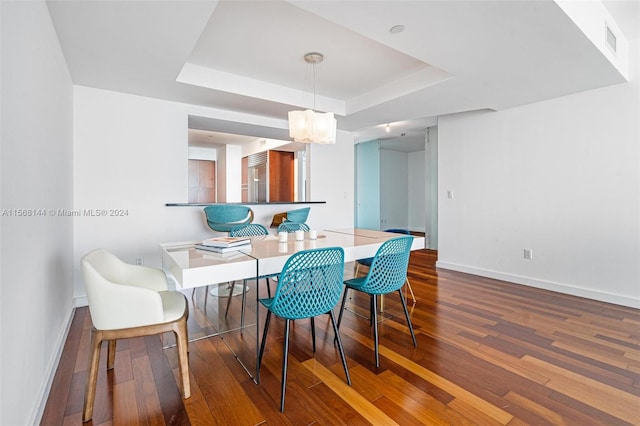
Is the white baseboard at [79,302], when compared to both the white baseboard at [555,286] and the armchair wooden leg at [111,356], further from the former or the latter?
the white baseboard at [555,286]

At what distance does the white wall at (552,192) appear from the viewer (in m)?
3.13

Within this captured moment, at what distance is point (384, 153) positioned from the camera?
845cm

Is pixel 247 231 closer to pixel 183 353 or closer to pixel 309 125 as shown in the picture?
pixel 309 125

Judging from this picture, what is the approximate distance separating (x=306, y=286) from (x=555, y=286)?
3.42 m

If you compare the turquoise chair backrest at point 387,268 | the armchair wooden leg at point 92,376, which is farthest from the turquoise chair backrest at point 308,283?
the armchair wooden leg at point 92,376

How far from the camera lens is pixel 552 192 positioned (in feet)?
11.9

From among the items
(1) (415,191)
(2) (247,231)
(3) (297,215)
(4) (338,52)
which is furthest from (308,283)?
(1) (415,191)

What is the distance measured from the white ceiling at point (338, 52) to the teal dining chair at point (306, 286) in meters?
1.46

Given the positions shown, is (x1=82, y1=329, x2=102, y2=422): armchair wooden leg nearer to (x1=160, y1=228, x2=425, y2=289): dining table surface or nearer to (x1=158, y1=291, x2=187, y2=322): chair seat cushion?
(x1=158, y1=291, x2=187, y2=322): chair seat cushion

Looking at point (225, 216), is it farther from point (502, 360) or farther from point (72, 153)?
point (502, 360)

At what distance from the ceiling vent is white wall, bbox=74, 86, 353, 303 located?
3.83 meters

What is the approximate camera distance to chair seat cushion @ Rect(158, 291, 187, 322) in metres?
1.66

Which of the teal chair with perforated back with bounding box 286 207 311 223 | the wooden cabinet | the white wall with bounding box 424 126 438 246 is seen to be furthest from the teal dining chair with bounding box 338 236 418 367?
the wooden cabinet

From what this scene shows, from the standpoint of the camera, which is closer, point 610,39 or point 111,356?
point 111,356
